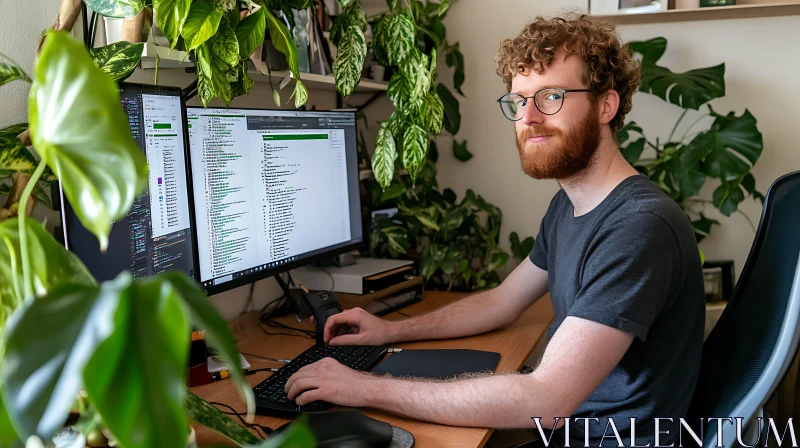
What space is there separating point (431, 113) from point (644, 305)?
30.7 inches

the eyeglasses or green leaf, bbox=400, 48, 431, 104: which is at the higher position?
green leaf, bbox=400, 48, 431, 104

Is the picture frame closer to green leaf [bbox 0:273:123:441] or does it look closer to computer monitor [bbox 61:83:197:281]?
computer monitor [bbox 61:83:197:281]

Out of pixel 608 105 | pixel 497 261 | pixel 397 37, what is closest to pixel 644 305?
pixel 608 105

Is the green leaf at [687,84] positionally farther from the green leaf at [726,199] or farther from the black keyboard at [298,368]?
the black keyboard at [298,368]

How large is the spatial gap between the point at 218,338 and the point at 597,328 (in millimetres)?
824

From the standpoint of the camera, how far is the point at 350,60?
146cm

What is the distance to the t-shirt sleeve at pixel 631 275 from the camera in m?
1.10

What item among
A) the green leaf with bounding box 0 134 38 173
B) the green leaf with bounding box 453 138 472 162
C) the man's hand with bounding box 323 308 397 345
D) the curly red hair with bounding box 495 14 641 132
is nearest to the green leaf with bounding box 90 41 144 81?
the green leaf with bounding box 0 134 38 173

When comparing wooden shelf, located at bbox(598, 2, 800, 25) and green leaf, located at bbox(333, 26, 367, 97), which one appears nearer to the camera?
green leaf, located at bbox(333, 26, 367, 97)

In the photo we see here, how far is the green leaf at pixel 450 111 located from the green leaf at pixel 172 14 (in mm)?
1493

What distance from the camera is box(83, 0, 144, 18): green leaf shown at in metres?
0.95

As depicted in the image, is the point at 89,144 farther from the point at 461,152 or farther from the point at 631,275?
the point at 461,152

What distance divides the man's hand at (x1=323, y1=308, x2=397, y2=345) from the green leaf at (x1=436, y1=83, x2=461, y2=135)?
1107mm

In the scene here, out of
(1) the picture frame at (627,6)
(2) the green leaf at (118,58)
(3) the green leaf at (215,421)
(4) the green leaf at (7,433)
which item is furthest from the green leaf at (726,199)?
(4) the green leaf at (7,433)
